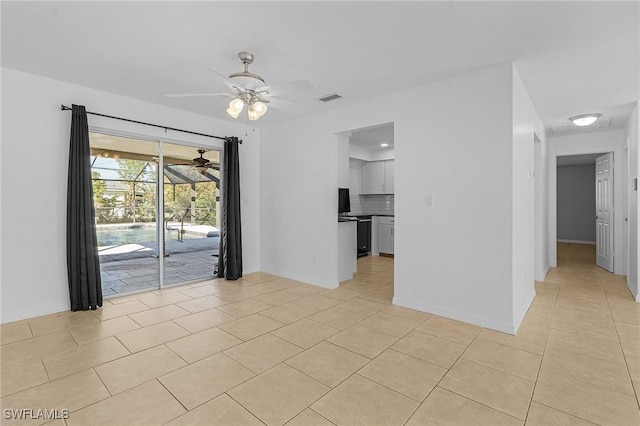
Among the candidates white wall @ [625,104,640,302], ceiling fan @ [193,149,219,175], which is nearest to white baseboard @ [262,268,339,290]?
ceiling fan @ [193,149,219,175]

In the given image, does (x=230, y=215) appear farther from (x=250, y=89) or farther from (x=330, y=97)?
(x=250, y=89)

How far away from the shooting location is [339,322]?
3.38 m

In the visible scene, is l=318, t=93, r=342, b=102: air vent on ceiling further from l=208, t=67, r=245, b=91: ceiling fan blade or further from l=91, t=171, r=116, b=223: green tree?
l=91, t=171, r=116, b=223: green tree

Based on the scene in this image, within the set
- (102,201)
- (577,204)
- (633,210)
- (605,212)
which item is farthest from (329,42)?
(577,204)

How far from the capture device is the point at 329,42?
274cm

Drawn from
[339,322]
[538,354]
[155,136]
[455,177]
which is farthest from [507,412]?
[155,136]

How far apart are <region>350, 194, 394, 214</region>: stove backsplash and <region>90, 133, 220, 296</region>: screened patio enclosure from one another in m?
3.61

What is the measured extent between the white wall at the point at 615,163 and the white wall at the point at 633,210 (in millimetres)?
1004

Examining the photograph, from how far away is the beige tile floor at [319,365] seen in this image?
1944 mm

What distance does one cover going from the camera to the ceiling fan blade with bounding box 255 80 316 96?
2.65 metres

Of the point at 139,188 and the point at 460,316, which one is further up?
the point at 139,188

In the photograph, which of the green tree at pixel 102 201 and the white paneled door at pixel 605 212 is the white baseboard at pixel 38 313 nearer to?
the green tree at pixel 102 201

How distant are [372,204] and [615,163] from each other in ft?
15.5

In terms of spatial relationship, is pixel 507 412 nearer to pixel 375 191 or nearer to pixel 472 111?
pixel 472 111
